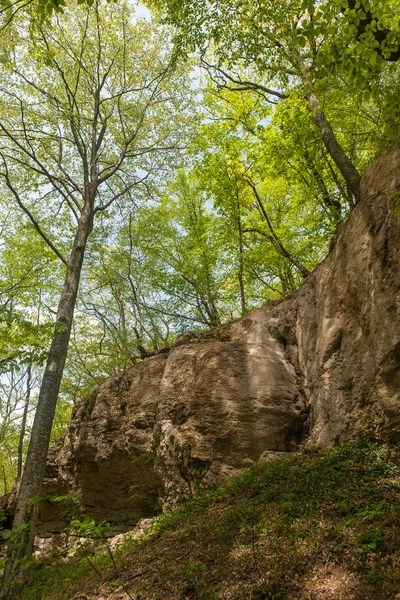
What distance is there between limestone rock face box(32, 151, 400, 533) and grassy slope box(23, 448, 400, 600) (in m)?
0.95

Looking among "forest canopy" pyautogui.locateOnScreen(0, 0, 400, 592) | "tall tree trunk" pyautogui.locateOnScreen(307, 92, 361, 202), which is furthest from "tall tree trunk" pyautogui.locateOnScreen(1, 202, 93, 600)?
"tall tree trunk" pyautogui.locateOnScreen(307, 92, 361, 202)

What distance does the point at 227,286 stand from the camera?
15.6m

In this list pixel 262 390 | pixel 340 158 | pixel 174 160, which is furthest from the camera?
pixel 174 160

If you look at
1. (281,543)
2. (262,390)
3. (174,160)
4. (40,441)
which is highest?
(174,160)

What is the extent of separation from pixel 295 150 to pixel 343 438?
8.03 m

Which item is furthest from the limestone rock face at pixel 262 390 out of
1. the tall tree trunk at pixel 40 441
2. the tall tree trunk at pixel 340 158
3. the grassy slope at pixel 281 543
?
the tall tree trunk at pixel 40 441

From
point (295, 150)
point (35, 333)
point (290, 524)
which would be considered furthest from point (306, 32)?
point (35, 333)

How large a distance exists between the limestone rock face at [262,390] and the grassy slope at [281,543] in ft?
3.12

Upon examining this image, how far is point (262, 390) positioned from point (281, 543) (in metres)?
3.98

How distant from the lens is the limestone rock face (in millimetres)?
5281

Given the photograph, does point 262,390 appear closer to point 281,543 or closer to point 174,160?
point 281,543

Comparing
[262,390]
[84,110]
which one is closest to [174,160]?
→ [84,110]

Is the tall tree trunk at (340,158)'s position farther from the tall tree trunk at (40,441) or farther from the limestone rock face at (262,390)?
the tall tree trunk at (40,441)

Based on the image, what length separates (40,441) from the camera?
7.26 m
